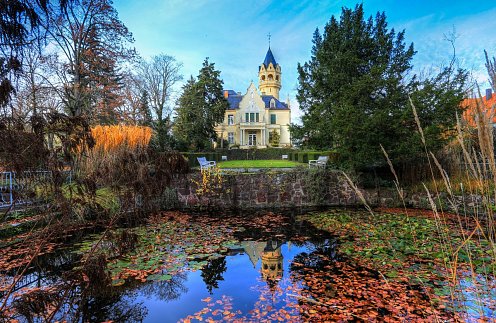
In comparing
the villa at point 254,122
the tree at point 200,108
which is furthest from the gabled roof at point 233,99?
the tree at point 200,108

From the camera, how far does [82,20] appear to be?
1067 centimetres

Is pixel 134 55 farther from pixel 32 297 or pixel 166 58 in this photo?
pixel 32 297

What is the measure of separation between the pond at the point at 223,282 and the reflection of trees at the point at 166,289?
1cm

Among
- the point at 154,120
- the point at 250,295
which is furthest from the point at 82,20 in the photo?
the point at 250,295

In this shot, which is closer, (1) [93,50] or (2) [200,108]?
(1) [93,50]

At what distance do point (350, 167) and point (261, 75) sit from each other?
1239 inches

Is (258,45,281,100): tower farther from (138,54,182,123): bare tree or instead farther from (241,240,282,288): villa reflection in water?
(241,240,282,288): villa reflection in water

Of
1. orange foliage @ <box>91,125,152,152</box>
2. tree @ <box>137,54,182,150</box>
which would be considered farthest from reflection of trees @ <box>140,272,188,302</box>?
tree @ <box>137,54,182,150</box>

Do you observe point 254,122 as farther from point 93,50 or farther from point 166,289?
point 166,289

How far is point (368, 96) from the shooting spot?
927 cm

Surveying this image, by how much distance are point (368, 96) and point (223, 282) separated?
7.85m

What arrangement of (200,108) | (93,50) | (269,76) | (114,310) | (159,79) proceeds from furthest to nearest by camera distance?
1. (269,76)
2. (200,108)
3. (159,79)
4. (93,50)
5. (114,310)

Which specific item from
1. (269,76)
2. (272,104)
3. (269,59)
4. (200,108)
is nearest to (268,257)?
(200,108)

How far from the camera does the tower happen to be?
38.1 meters
